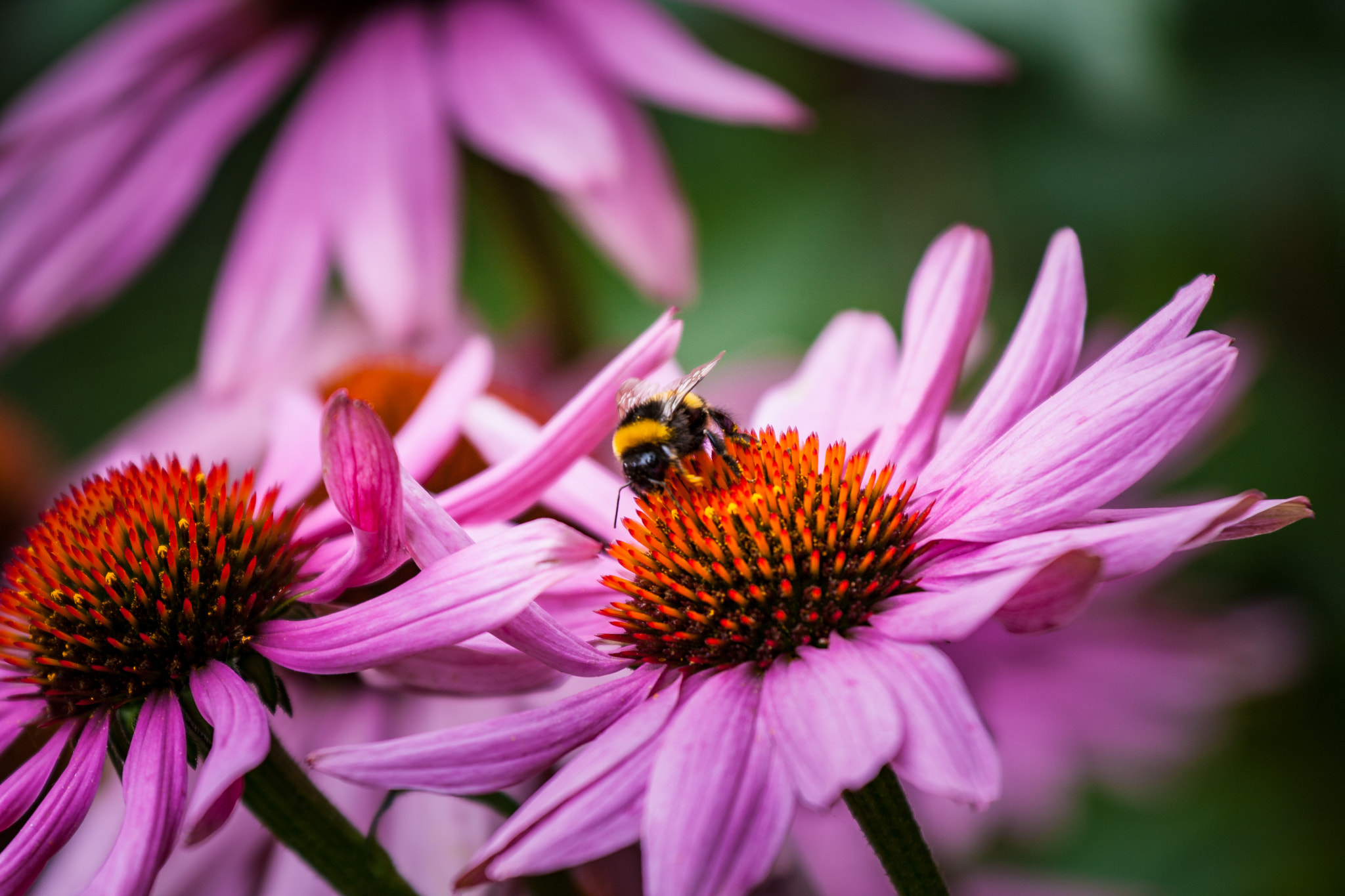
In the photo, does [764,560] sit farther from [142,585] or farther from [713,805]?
[142,585]

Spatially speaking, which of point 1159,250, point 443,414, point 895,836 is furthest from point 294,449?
point 1159,250

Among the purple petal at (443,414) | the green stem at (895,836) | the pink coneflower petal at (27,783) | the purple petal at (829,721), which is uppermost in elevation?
the purple petal at (443,414)

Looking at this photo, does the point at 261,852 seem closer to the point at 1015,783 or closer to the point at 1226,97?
the point at 1015,783

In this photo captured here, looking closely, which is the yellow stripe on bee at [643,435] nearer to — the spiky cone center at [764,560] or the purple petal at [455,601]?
the spiky cone center at [764,560]

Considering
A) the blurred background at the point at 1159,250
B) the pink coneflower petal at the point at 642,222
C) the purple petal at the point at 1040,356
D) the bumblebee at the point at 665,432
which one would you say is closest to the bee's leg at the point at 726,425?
the bumblebee at the point at 665,432

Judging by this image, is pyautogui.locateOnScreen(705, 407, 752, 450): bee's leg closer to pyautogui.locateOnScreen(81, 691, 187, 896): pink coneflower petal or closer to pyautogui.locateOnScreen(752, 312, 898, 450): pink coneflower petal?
pyautogui.locateOnScreen(752, 312, 898, 450): pink coneflower petal

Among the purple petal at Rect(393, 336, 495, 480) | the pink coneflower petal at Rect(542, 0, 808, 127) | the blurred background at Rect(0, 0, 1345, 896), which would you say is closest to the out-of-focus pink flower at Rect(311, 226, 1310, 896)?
the purple petal at Rect(393, 336, 495, 480)
